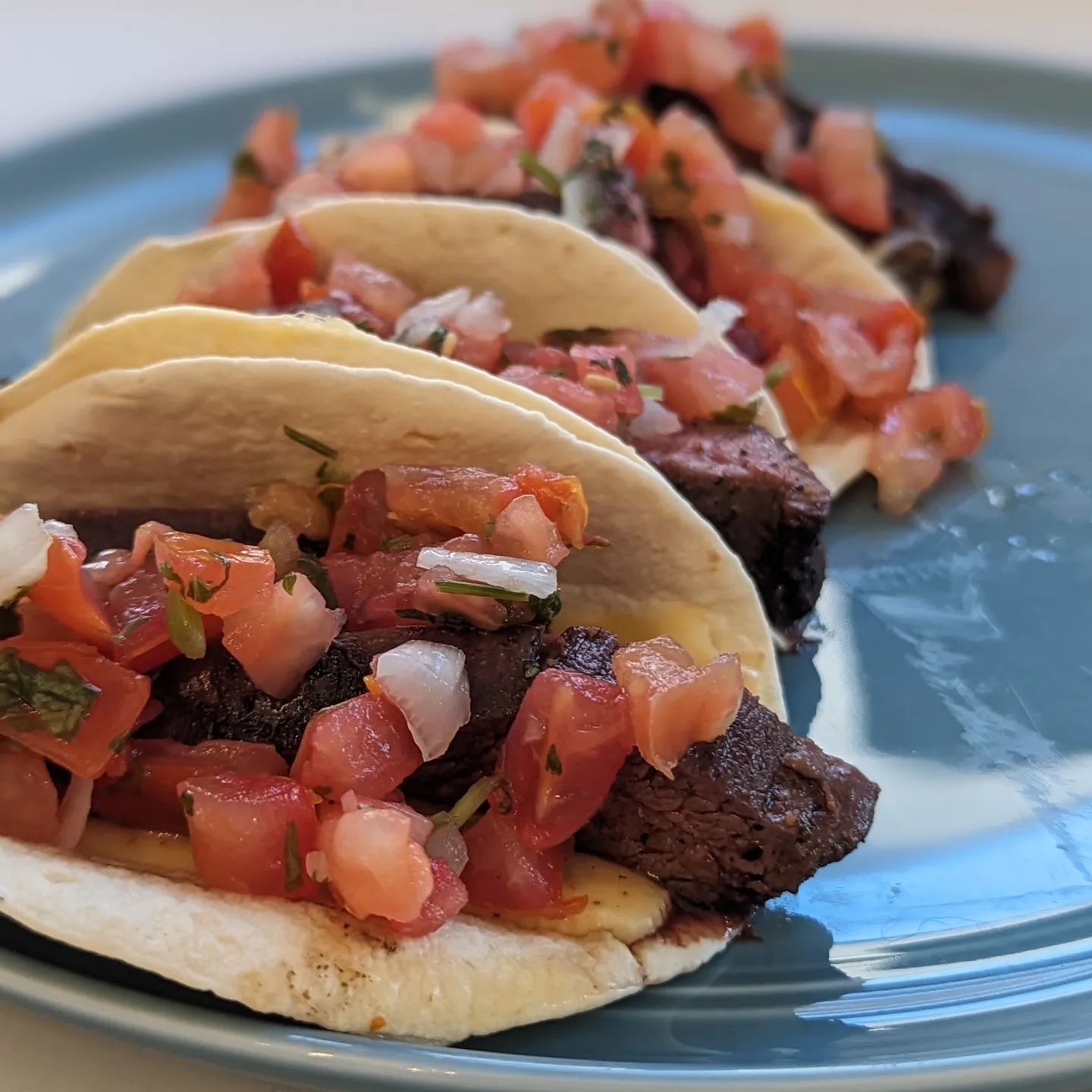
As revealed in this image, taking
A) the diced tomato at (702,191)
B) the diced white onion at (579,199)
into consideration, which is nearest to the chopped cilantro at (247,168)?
the diced white onion at (579,199)

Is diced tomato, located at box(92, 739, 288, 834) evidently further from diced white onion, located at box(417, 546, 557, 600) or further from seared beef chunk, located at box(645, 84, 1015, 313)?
seared beef chunk, located at box(645, 84, 1015, 313)

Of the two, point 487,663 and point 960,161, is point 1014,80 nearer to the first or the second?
point 960,161

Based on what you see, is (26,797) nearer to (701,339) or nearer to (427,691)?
(427,691)

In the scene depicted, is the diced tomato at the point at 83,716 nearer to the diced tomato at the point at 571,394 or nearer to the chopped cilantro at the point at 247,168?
the diced tomato at the point at 571,394

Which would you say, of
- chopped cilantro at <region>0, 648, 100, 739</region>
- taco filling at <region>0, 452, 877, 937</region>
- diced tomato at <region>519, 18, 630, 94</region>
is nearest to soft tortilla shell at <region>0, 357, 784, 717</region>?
taco filling at <region>0, 452, 877, 937</region>

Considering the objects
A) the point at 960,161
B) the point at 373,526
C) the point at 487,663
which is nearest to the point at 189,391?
the point at 373,526

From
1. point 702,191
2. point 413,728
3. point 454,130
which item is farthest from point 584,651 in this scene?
point 454,130
